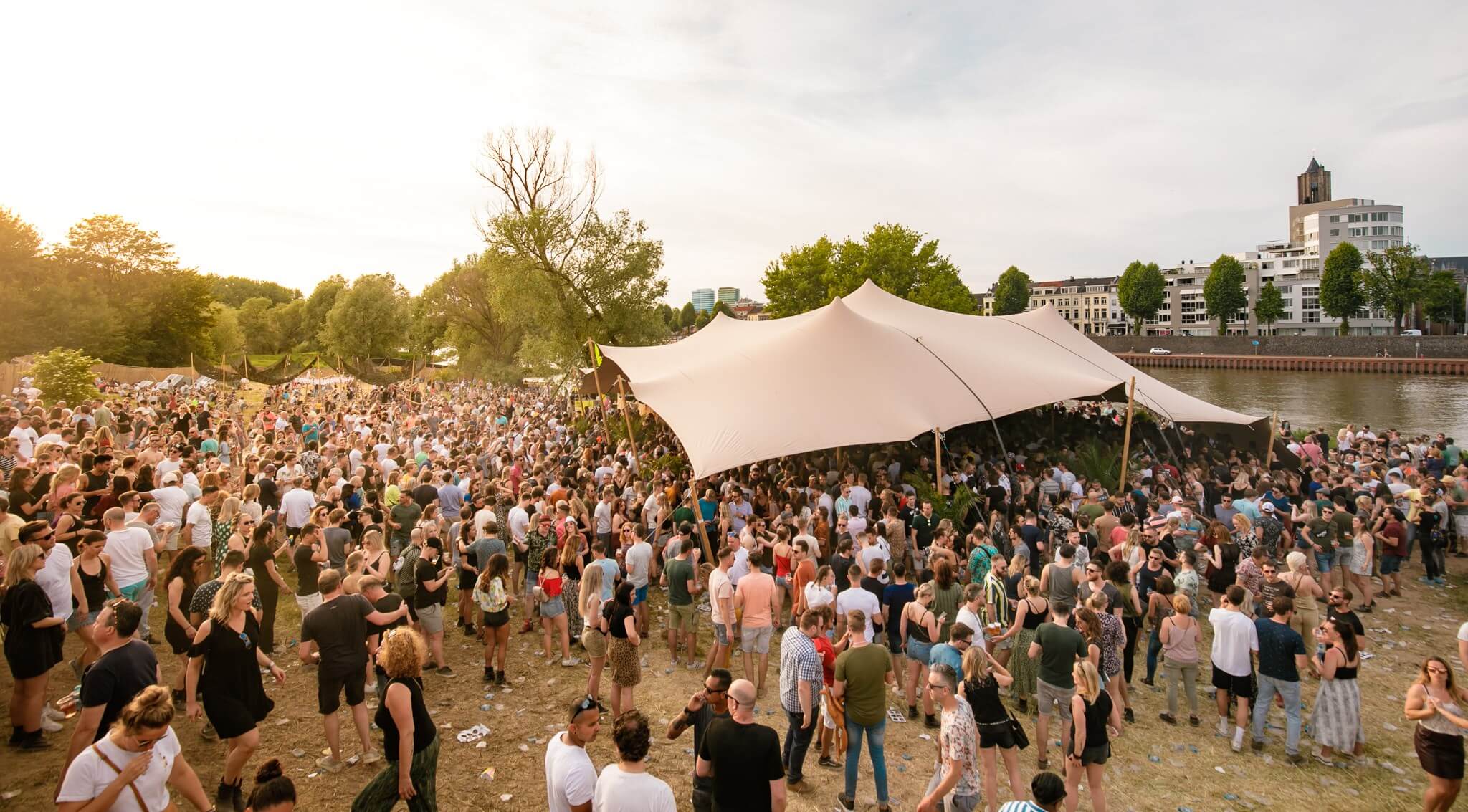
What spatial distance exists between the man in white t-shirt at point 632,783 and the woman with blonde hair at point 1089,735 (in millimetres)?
2832

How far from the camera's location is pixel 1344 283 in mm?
65812

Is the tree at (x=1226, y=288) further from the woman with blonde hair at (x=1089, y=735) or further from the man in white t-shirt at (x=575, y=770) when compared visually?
the man in white t-shirt at (x=575, y=770)

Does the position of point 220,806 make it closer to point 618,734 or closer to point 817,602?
point 618,734

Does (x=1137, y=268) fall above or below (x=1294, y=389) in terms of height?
above

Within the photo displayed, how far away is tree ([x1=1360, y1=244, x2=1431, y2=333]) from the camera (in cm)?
6091

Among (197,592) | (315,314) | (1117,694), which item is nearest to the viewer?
(197,592)

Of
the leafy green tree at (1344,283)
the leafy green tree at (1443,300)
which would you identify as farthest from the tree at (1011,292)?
the leafy green tree at (1443,300)

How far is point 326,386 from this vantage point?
A: 3547cm

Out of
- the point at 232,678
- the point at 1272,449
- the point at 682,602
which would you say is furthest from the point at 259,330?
the point at 1272,449

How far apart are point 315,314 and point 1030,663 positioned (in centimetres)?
8027

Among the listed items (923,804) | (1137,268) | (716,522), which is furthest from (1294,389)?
(923,804)

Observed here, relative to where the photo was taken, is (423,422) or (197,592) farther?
(423,422)

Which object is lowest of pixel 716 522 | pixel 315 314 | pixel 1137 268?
pixel 716 522

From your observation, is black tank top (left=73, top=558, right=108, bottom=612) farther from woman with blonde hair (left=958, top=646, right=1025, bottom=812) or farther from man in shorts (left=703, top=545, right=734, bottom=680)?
woman with blonde hair (left=958, top=646, right=1025, bottom=812)
